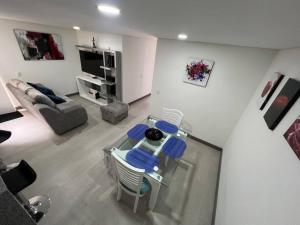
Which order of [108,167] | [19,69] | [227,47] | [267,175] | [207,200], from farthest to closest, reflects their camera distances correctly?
[19,69], [227,47], [108,167], [207,200], [267,175]

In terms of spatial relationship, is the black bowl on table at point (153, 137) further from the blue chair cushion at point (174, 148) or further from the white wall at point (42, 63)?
the white wall at point (42, 63)

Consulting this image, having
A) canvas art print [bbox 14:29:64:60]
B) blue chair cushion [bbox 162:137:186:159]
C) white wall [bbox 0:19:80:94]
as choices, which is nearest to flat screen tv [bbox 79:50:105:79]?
white wall [bbox 0:19:80:94]

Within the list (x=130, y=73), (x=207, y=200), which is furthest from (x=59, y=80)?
(x=207, y=200)

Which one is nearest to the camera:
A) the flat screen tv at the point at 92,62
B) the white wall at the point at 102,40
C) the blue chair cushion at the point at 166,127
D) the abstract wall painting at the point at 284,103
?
the abstract wall painting at the point at 284,103

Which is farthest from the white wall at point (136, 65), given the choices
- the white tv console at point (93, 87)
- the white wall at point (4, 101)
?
the white wall at point (4, 101)

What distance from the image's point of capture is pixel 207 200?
80.0 inches

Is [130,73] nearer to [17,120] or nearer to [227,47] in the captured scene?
[227,47]

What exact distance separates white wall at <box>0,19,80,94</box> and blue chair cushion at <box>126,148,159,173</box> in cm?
406

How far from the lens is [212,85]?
273cm

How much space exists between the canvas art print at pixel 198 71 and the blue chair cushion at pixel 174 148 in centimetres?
144

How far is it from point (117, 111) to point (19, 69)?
288cm

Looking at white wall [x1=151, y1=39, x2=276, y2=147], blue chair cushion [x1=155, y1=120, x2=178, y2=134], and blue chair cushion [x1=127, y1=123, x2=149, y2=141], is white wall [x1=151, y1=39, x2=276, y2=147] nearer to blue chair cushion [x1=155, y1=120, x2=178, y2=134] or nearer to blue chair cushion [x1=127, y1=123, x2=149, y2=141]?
blue chair cushion [x1=155, y1=120, x2=178, y2=134]

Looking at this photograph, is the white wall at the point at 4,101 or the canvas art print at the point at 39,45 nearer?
the white wall at the point at 4,101

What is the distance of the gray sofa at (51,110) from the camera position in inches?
102
